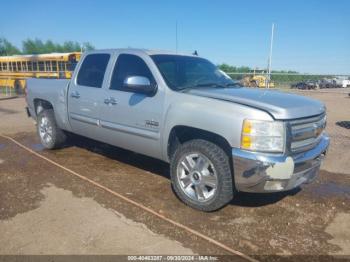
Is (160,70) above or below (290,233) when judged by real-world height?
above

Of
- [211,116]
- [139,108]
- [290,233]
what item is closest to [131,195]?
[139,108]

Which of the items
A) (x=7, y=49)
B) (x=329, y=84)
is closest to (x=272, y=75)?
(x=329, y=84)

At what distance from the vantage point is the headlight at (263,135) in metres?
3.38

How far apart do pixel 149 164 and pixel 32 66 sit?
17.9 meters

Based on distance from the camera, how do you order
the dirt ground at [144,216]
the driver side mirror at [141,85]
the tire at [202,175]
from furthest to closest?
1. the driver side mirror at [141,85]
2. the tire at [202,175]
3. the dirt ground at [144,216]

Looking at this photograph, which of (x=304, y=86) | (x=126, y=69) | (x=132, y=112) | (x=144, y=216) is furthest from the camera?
(x=304, y=86)

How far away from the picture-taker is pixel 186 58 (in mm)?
5094

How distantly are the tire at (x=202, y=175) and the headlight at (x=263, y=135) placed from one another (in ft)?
1.26

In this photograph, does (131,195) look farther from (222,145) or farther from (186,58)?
(186,58)

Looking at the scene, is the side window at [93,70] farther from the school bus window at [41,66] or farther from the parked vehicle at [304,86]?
the parked vehicle at [304,86]

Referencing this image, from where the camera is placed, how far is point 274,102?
3645mm

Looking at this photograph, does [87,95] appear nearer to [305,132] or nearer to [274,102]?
[274,102]

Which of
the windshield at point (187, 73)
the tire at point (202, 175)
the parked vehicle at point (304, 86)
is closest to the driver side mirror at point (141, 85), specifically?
the windshield at point (187, 73)

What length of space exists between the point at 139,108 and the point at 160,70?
56cm
